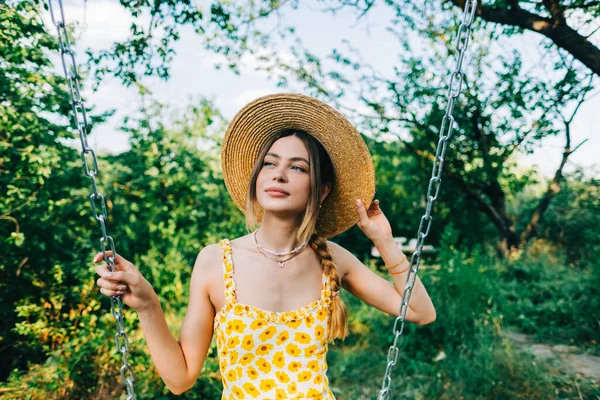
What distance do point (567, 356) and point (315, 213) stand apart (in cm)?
450

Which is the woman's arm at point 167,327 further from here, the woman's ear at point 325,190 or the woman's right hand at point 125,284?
the woman's ear at point 325,190

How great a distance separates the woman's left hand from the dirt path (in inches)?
142

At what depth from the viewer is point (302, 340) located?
185cm

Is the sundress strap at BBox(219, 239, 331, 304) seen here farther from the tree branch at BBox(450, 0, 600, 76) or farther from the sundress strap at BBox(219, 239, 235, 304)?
the tree branch at BBox(450, 0, 600, 76)

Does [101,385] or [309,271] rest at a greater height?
[309,271]

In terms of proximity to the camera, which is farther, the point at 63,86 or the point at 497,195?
the point at 497,195

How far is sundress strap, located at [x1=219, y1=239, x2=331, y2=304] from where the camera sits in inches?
72.4

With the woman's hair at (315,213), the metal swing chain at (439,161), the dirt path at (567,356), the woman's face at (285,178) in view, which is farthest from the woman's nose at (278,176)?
the dirt path at (567,356)

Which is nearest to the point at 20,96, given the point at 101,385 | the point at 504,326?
the point at 101,385

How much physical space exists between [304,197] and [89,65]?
2880 millimetres

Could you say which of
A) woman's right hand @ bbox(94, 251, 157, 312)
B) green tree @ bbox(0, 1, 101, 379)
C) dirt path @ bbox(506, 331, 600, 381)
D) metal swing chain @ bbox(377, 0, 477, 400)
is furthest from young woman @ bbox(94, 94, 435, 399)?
dirt path @ bbox(506, 331, 600, 381)

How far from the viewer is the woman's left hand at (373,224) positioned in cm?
205

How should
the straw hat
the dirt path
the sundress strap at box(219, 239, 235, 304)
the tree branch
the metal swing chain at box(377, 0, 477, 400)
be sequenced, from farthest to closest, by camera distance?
the dirt path < the tree branch < the straw hat < the sundress strap at box(219, 239, 235, 304) < the metal swing chain at box(377, 0, 477, 400)

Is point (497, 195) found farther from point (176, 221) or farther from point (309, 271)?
point (309, 271)
